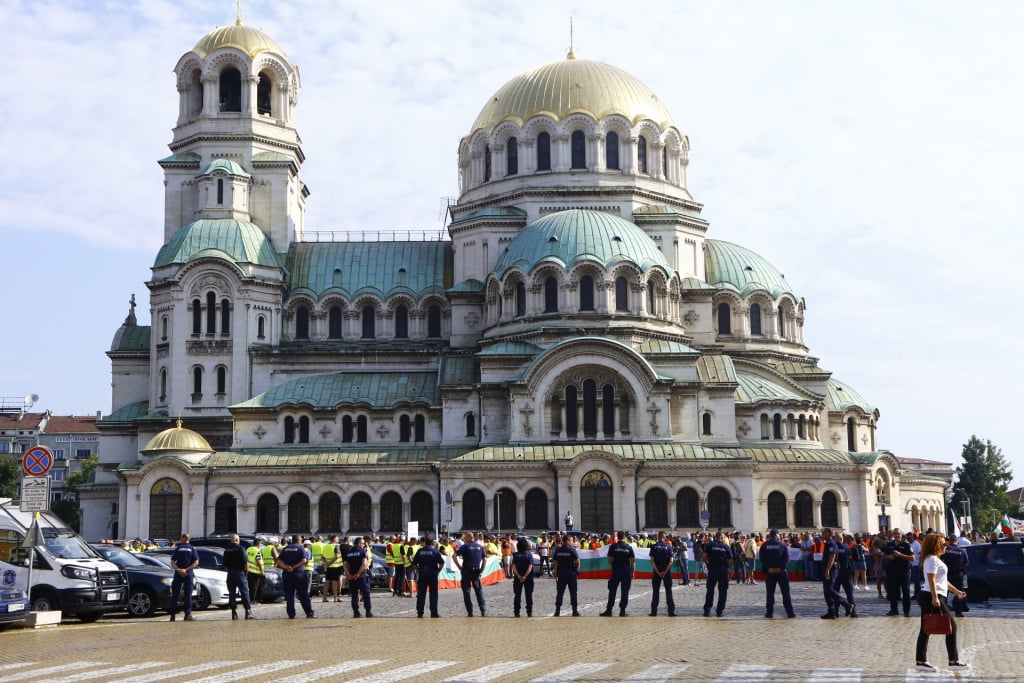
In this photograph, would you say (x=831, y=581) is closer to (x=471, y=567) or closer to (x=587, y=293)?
(x=471, y=567)

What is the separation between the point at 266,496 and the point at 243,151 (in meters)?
20.8

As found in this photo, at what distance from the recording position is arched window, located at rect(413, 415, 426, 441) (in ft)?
214

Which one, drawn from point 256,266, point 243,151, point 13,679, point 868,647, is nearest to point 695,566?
point 868,647

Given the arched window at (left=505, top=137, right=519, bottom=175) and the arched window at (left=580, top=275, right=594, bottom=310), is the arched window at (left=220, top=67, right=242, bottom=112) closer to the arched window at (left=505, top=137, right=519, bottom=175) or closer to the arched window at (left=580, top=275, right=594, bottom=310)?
the arched window at (left=505, top=137, right=519, bottom=175)

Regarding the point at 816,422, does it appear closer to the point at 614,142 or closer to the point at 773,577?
the point at 614,142

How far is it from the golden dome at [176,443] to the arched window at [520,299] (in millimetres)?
16683

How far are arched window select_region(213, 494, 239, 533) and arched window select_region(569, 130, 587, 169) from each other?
25.9 metres

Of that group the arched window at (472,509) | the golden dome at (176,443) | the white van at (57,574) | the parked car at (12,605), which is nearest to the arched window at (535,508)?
the arched window at (472,509)

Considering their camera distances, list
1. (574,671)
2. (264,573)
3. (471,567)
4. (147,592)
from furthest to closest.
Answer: (264,573)
(147,592)
(471,567)
(574,671)

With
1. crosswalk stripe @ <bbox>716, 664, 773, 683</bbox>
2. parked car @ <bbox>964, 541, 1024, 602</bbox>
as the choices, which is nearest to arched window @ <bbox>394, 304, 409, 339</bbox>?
parked car @ <bbox>964, 541, 1024, 602</bbox>

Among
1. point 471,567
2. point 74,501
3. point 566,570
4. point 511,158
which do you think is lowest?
point 566,570

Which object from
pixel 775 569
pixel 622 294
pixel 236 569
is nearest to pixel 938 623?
pixel 775 569

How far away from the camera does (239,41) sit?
72.4 metres

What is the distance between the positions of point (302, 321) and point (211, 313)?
556 cm
